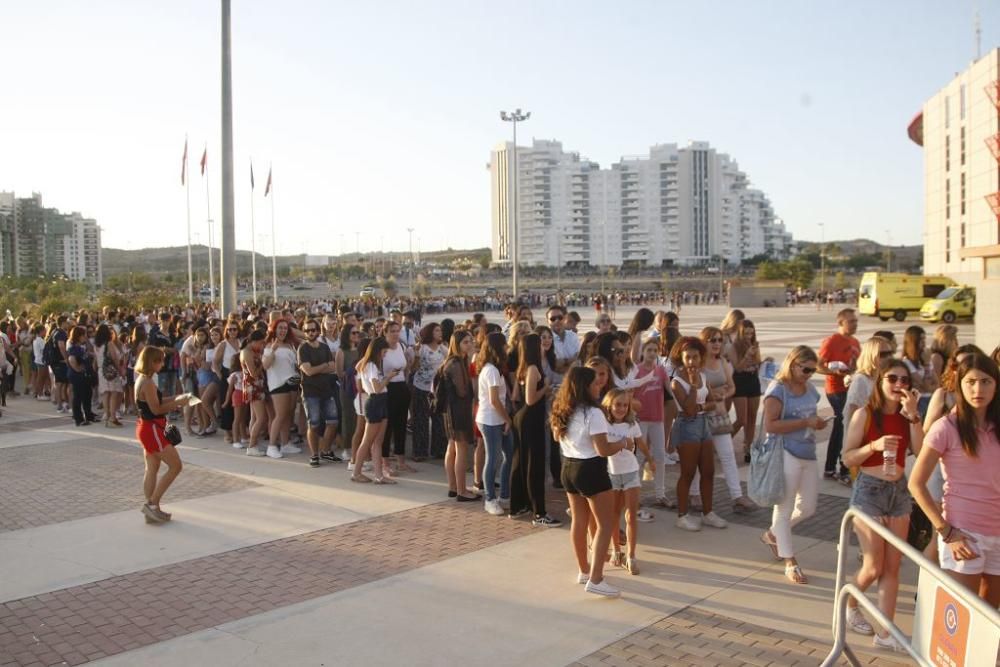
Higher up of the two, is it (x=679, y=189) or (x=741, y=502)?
(x=679, y=189)

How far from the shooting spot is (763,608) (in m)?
5.66

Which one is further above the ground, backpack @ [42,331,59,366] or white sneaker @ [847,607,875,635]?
backpack @ [42,331,59,366]

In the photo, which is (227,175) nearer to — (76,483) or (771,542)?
(76,483)

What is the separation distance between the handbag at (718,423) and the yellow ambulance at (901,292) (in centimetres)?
3891

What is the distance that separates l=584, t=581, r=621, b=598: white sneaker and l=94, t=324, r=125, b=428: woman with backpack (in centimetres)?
1033

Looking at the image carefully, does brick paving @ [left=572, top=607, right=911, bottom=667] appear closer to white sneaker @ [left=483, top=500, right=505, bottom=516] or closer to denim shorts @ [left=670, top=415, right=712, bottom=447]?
denim shorts @ [left=670, top=415, right=712, bottom=447]

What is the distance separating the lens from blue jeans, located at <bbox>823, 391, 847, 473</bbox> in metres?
9.23

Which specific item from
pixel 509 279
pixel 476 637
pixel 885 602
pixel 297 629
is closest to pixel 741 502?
pixel 885 602

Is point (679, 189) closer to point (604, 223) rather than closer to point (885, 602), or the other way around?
point (604, 223)

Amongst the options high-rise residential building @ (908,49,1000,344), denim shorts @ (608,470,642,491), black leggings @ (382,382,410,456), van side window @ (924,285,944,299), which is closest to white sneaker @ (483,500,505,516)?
black leggings @ (382,382,410,456)

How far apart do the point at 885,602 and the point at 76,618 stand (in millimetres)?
5243

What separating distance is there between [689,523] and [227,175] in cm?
1307

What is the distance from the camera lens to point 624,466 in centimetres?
627

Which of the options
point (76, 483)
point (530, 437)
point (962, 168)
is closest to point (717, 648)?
point (530, 437)
